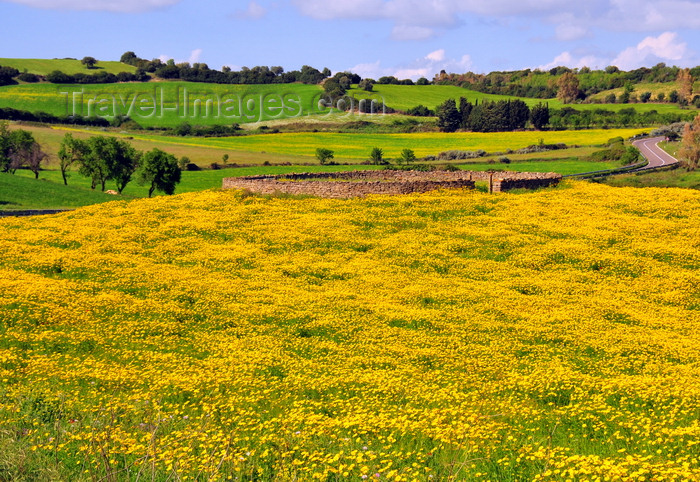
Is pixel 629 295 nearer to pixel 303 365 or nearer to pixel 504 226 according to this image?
pixel 504 226

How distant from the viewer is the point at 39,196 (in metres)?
66.8

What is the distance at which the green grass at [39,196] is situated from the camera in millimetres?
61688

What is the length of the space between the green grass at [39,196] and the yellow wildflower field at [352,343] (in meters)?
24.9

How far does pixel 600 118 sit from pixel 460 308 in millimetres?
152781

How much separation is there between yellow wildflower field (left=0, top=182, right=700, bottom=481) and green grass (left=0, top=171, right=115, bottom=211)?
980 inches

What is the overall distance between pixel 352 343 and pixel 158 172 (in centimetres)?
6399

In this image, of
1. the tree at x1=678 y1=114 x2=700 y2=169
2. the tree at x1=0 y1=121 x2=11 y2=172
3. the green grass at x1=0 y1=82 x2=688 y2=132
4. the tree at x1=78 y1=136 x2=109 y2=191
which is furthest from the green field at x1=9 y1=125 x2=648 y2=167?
the green grass at x1=0 y1=82 x2=688 y2=132

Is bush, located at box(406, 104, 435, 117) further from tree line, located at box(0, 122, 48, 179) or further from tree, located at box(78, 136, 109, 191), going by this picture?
tree, located at box(78, 136, 109, 191)

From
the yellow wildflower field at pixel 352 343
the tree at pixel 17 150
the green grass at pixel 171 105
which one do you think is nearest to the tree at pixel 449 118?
the green grass at pixel 171 105

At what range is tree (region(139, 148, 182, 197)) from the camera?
77750 millimetres

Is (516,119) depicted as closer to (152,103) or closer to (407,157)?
(407,157)

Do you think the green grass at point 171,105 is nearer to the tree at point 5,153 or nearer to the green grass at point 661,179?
the tree at point 5,153

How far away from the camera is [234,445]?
11992mm

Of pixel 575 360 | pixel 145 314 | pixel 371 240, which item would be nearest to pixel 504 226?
pixel 371 240
